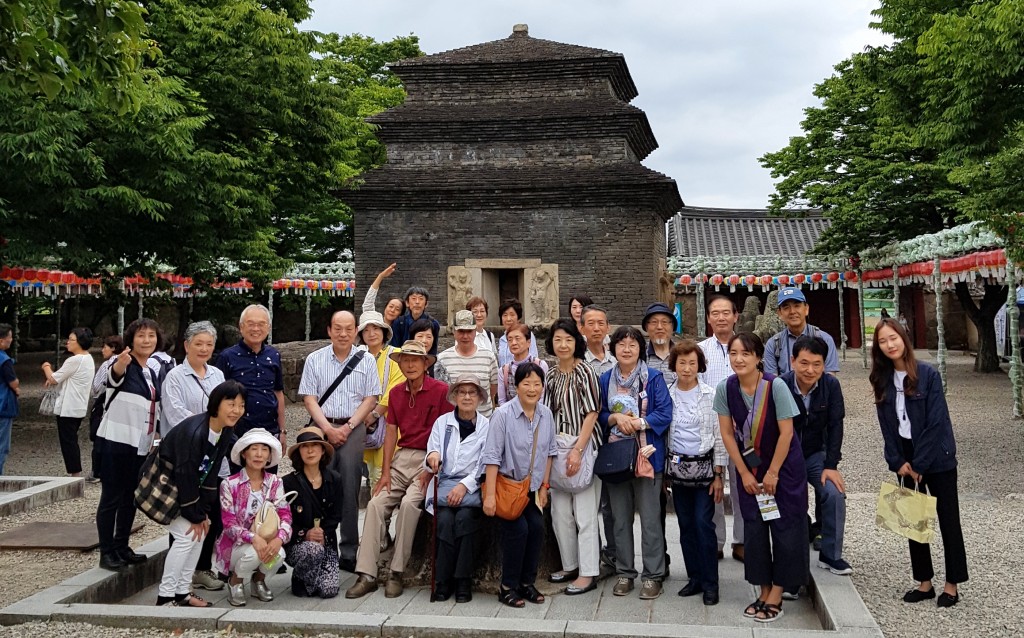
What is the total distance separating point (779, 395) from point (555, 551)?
193 cm

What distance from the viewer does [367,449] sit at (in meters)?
6.25

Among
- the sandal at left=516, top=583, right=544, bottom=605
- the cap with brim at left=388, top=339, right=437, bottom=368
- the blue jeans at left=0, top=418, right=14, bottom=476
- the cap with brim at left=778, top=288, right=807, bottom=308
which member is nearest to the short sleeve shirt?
the cap with brim at left=388, top=339, right=437, bottom=368

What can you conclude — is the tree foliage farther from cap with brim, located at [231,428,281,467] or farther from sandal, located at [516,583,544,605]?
sandal, located at [516,583,544,605]

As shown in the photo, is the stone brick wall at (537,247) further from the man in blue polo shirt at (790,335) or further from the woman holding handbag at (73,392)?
the man in blue polo shirt at (790,335)

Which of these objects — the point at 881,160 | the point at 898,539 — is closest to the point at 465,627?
the point at 898,539

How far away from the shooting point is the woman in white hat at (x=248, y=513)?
501cm

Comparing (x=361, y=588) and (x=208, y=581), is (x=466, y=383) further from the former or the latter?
(x=208, y=581)

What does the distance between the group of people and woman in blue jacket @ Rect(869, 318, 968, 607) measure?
0.5 inches

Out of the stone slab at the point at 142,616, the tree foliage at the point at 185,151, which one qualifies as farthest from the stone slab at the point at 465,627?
the tree foliage at the point at 185,151

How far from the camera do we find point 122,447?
5.57m

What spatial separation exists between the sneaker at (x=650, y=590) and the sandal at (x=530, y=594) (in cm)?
65

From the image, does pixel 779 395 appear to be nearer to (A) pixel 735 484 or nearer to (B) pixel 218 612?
(A) pixel 735 484

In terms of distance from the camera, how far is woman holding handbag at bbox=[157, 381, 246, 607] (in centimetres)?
492

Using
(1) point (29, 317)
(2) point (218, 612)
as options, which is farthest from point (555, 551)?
(1) point (29, 317)
